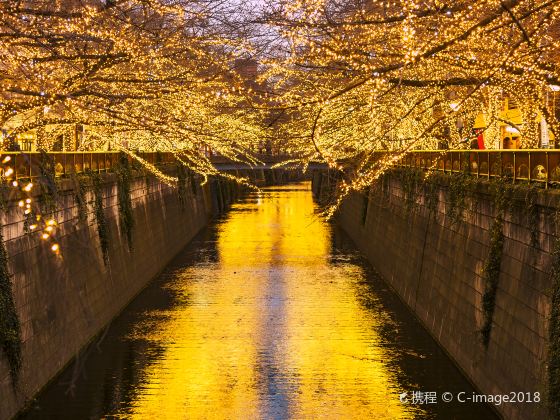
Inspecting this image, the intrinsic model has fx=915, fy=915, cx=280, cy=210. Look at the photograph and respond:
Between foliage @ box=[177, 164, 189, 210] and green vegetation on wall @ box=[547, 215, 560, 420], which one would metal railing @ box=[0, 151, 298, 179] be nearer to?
green vegetation on wall @ box=[547, 215, 560, 420]

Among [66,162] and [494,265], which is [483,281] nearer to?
[494,265]

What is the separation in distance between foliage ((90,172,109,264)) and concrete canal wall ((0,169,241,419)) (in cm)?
19

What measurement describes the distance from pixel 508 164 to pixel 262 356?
25.0ft

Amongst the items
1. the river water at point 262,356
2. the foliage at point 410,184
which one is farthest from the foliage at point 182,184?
the foliage at point 410,184

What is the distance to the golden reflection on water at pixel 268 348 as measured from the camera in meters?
17.6

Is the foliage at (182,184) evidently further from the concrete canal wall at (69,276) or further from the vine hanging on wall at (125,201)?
the vine hanging on wall at (125,201)

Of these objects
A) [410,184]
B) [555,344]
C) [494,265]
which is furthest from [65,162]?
[555,344]

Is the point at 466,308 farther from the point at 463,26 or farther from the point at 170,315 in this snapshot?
the point at 170,315

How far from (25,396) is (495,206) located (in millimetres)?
9535

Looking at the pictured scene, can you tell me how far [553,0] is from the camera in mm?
11234

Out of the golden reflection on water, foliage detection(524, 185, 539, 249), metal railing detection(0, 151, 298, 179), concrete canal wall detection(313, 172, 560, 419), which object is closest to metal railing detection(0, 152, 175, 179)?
metal railing detection(0, 151, 298, 179)

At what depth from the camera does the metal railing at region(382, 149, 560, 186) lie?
14516 mm

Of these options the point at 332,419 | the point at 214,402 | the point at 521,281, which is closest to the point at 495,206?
the point at 521,281

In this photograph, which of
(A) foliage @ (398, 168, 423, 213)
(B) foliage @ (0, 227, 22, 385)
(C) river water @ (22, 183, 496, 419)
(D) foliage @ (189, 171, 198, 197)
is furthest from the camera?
(D) foliage @ (189, 171, 198, 197)
